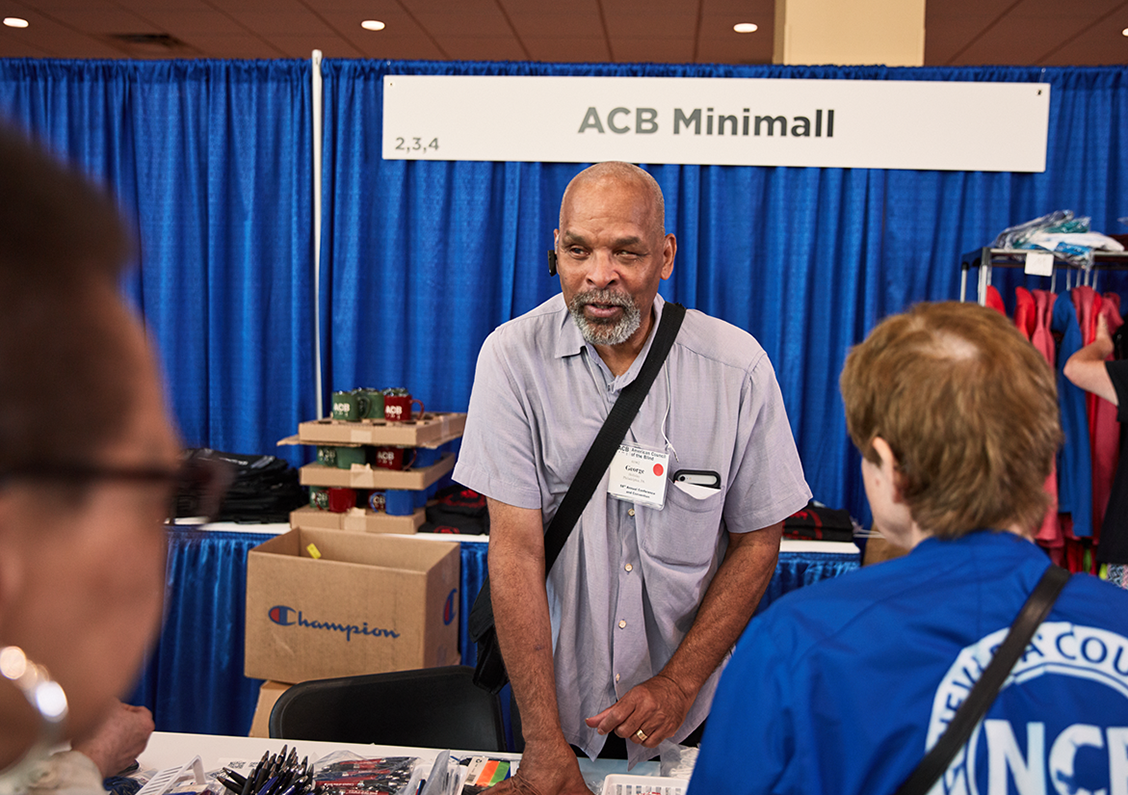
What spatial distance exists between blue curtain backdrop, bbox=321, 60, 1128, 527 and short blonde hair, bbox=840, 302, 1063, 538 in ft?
8.22

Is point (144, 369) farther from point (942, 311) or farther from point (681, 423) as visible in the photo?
point (681, 423)

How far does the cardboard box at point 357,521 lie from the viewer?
290cm

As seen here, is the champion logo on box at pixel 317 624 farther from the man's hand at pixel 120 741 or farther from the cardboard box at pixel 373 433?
the man's hand at pixel 120 741

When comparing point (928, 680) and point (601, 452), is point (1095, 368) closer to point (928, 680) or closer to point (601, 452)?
point (601, 452)

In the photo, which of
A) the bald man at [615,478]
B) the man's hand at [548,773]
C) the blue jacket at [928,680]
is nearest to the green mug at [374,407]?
the bald man at [615,478]

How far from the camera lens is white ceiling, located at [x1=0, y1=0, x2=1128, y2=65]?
4.67m

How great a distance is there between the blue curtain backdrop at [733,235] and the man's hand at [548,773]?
2268 millimetres

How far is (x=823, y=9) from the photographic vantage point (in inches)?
134

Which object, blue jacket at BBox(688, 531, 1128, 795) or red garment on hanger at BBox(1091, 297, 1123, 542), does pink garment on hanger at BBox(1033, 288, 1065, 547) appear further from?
blue jacket at BBox(688, 531, 1128, 795)

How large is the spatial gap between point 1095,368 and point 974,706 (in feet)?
7.83

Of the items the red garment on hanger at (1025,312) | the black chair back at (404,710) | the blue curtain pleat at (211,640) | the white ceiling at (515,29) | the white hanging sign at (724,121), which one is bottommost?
the blue curtain pleat at (211,640)

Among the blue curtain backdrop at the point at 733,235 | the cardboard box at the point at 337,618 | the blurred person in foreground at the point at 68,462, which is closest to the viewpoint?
the blurred person in foreground at the point at 68,462

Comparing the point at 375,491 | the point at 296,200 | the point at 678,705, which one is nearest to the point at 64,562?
the point at 678,705

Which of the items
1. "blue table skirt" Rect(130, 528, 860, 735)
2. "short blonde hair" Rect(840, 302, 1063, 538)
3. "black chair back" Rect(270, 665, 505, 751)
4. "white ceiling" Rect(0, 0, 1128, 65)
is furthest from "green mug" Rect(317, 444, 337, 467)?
"white ceiling" Rect(0, 0, 1128, 65)
